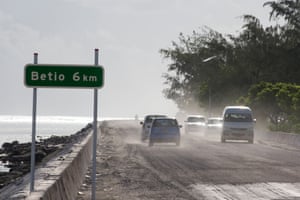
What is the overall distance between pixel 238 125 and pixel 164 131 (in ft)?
25.6

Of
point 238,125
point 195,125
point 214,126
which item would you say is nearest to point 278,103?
point 214,126

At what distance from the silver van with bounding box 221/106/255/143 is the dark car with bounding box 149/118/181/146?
6864mm

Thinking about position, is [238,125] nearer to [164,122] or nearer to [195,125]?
[164,122]

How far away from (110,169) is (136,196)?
8947 millimetres

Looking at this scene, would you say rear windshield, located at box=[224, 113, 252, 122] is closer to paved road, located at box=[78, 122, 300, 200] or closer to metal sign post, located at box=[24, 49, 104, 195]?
paved road, located at box=[78, 122, 300, 200]

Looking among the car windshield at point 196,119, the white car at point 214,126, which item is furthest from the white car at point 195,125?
the white car at point 214,126

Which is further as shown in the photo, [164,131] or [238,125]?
[238,125]

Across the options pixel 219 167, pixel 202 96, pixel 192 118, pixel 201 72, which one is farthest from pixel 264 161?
pixel 201 72

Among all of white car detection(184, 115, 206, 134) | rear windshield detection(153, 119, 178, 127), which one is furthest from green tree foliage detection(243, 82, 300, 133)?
rear windshield detection(153, 119, 178, 127)

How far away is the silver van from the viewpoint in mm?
51344

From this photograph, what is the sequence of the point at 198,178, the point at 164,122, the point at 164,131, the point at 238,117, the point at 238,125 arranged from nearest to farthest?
the point at 198,178
the point at 164,131
the point at 164,122
the point at 238,125
the point at 238,117

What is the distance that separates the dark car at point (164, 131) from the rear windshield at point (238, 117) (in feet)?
23.5

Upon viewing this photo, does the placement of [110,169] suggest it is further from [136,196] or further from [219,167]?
[136,196]

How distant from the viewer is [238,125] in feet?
168
